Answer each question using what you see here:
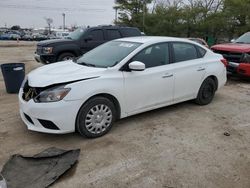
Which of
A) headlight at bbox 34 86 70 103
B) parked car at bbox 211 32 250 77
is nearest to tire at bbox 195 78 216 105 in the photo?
parked car at bbox 211 32 250 77

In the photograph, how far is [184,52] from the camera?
5629mm

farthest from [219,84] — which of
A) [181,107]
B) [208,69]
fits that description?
[181,107]

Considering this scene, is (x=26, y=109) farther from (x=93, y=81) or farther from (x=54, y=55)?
(x=54, y=55)

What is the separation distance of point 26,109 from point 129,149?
1.64 meters

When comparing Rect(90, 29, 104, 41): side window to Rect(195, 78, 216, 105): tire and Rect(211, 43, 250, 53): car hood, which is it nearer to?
Rect(211, 43, 250, 53): car hood

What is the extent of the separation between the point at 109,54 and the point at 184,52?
159 centimetres

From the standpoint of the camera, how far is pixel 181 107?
597 centimetres

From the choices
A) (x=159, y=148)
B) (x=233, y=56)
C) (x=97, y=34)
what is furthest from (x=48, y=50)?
(x=159, y=148)

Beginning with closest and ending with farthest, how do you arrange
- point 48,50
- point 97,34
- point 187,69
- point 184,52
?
1. point 187,69
2. point 184,52
3. point 48,50
4. point 97,34

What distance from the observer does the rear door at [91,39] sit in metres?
10.3

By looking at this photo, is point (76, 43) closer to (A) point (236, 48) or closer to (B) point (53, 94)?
(A) point (236, 48)

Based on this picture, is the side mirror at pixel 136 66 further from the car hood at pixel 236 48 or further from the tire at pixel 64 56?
the tire at pixel 64 56

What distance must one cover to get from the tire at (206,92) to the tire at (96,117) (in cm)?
233

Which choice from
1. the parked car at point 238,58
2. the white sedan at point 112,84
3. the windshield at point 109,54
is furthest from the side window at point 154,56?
the parked car at point 238,58
